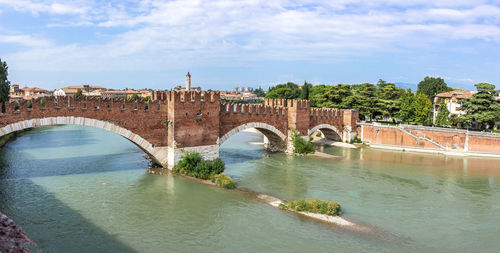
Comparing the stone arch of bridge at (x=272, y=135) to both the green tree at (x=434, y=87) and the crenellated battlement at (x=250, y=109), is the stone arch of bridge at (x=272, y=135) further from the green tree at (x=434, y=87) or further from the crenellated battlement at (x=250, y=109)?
the green tree at (x=434, y=87)

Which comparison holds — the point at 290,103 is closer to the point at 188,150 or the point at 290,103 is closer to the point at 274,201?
the point at 188,150

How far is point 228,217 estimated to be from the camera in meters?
12.7

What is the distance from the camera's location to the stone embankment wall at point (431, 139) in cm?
2489

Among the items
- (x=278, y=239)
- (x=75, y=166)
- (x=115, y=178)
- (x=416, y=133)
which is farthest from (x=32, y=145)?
(x=416, y=133)

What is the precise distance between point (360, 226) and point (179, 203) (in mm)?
6634

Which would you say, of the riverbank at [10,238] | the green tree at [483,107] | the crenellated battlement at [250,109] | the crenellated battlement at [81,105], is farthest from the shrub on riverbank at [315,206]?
the green tree at [483,107]

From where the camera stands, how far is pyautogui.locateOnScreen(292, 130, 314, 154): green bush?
940 inches

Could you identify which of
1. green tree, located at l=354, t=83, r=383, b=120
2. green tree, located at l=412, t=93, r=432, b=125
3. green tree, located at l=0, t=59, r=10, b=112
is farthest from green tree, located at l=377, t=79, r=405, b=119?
green tree, located at l=0, t=59, r=10, b=112

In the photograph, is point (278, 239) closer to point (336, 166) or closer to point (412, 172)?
point (336, 166)

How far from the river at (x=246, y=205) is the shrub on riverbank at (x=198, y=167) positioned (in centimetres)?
62

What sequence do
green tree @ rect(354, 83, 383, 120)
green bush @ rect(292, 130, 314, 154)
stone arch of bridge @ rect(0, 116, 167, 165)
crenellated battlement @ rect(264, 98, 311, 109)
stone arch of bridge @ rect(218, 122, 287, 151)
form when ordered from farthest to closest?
green tree @ rect(354, 83, 383, 120) < crenellated battlement @ rect(264, 98, 311, 109) < green bush @ rect(292, 130, 314, 154) < stone arch of bridge @ rect(218, 122, 287, 151) < stone arch of bridge @ rect(0, 116, 167, 165)

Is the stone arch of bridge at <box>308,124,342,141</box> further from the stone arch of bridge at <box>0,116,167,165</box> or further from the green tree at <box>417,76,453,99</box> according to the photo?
the green tree at <box>417,76,453,99</box>

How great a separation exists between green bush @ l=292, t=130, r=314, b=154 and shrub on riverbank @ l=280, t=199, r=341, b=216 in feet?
34.9

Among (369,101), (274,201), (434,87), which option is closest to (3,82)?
(274,201)
